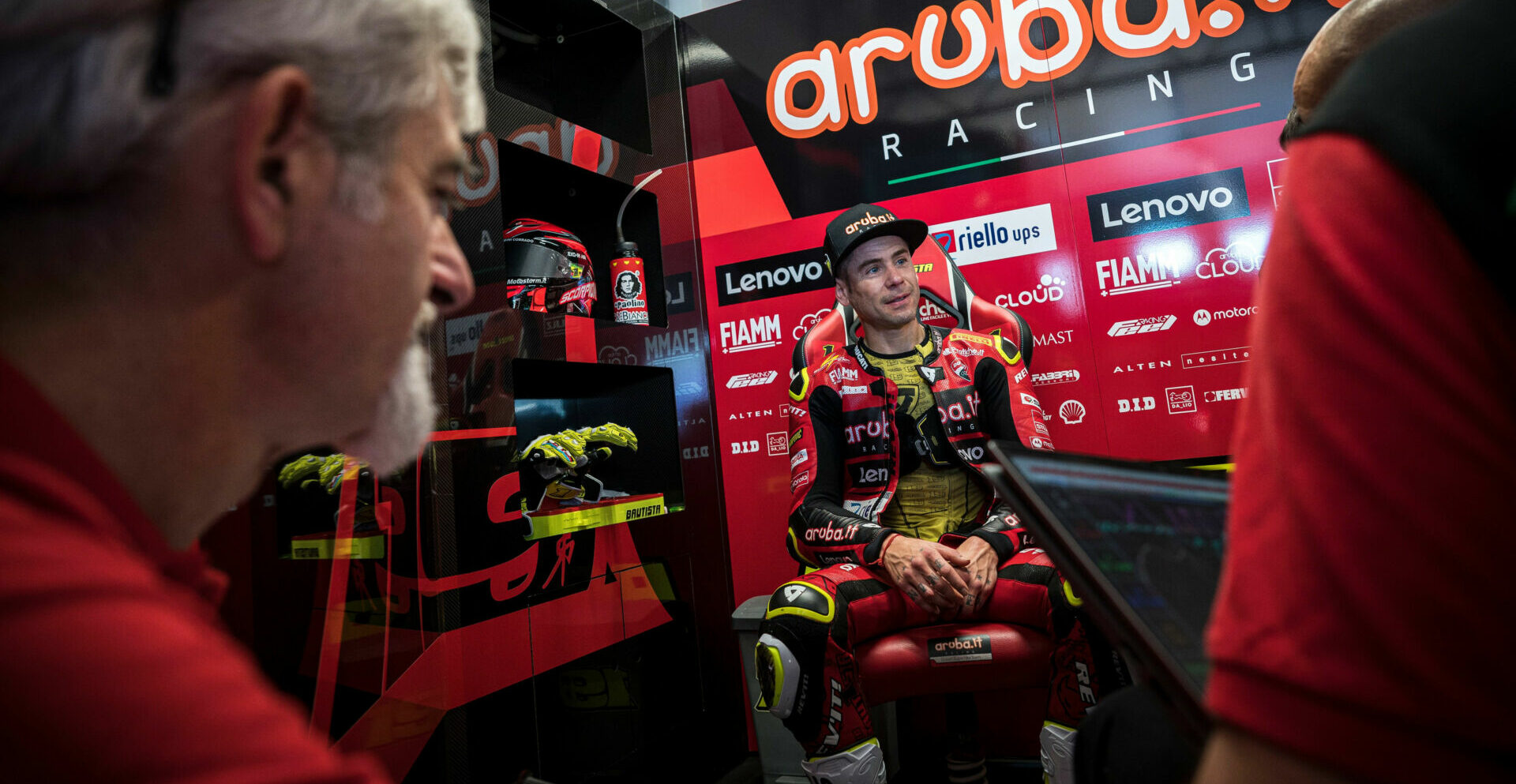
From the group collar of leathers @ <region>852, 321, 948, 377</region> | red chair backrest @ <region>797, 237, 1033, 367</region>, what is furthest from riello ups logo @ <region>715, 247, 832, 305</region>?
collar of leathers @ <region>852, 321, 948, 377</region>

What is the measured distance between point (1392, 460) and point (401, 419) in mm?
670

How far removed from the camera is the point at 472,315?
2.20m

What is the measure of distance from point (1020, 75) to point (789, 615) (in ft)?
7.01

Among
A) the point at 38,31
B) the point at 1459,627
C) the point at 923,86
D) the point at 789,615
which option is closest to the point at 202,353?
the point at 38,31

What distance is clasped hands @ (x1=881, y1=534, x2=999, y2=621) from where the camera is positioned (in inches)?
82.4

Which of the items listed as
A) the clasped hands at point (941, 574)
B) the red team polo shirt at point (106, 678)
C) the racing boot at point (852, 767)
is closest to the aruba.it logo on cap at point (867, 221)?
the clasped hands at point (941, 574)

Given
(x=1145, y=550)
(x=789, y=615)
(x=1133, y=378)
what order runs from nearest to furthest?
(x=1145, y=550) → (x=789, y=615) → (x=1133, y=378)

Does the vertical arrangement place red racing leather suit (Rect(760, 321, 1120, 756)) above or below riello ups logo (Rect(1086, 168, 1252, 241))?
below

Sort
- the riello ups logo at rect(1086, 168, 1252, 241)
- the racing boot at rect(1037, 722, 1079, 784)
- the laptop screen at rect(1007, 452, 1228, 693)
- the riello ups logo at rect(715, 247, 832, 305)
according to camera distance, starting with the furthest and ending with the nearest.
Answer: the riello ups logo at rect(715, 247, 832, 305), the riello ups logo at rect(1086, 168, 1252, 241), the racing boot at rect(1037, 722, 1079, 784), the laptop screen at rect(1007, 452, 1228, 693)

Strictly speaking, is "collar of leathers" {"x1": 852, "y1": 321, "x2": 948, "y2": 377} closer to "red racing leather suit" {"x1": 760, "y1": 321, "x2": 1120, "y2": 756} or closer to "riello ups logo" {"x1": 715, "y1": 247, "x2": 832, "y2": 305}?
"red racing leather suit" {"x1": 760, "y1": 321, "x2": 1120, "y2": 756}

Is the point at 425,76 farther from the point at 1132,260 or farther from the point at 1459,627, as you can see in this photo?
the point at 1132,260

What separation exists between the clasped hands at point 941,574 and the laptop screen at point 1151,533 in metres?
1.29

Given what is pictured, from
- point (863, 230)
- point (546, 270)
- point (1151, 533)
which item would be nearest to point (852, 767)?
point (1151, 533)

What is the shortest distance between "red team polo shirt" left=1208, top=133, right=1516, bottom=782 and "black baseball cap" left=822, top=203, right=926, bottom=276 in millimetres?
2303
